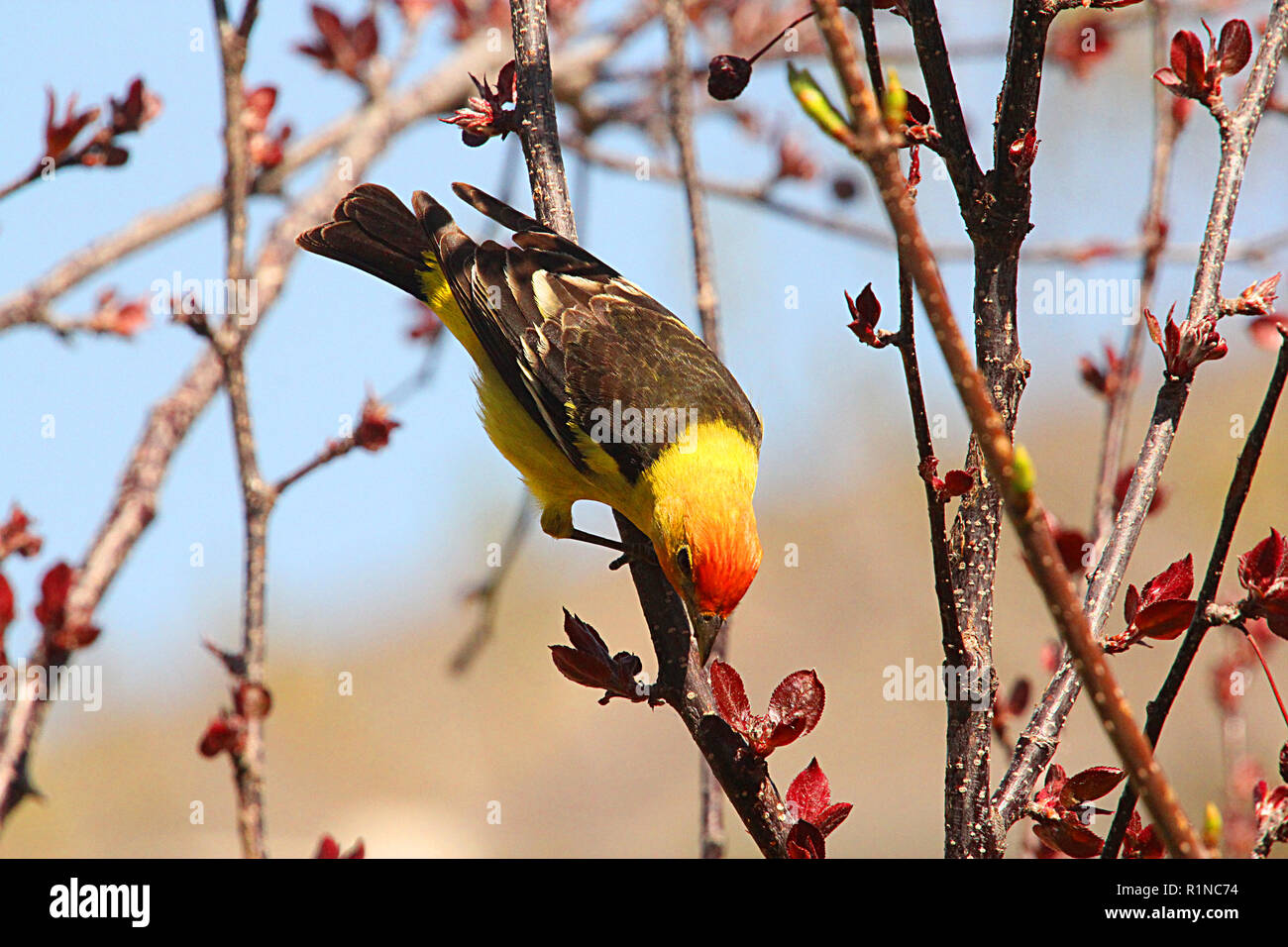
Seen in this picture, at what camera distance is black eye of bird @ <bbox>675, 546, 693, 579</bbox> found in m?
3.84

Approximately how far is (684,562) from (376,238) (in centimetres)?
232

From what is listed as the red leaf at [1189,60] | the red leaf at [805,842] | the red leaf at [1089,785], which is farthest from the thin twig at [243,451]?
the red leaf at [1189,60]

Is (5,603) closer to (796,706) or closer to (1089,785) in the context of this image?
(796,706)

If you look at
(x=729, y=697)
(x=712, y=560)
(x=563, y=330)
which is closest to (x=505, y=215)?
(x=563, y=330)

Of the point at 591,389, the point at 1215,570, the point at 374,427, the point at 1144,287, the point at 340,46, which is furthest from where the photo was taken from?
the point at 340,46

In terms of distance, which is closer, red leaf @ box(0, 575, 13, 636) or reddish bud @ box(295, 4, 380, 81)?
red leaf @ box(0, 575, 13, 636)

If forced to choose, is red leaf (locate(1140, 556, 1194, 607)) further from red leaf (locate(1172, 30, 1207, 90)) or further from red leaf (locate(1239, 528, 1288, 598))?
red leaf (locate(1172, 30, 1207, 90))

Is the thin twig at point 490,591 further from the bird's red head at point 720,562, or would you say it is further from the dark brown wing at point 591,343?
the bird's red head at point 720,562

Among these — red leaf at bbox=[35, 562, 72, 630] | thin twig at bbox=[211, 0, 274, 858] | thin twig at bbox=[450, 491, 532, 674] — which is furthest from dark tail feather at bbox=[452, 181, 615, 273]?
red leaf at bbox=[35, 562, 72, 630]

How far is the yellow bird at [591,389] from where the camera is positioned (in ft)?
13.0

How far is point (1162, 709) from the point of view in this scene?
198cm

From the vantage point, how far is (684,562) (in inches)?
152

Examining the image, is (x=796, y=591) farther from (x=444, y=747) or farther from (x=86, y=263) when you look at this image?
(x=86, y=263)

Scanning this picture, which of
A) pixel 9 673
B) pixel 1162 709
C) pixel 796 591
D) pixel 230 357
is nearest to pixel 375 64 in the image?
pixel 230 357
